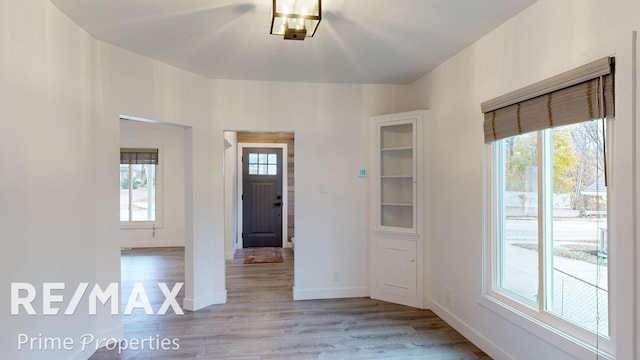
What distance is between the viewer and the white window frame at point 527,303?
1852mm

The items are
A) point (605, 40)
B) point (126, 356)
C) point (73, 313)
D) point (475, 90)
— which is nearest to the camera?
point (605, 40)

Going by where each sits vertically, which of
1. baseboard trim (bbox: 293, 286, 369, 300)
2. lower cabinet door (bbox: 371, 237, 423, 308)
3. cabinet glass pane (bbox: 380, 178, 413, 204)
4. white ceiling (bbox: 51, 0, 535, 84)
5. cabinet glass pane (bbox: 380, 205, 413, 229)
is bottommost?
baseboard trim (bbox: 293, 286, 369, 300)

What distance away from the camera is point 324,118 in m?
4.05

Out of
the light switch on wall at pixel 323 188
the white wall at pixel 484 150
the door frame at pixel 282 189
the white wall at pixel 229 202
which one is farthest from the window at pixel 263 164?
the white wall at pixel 484 150

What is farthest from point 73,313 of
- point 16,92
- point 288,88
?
point 288,88

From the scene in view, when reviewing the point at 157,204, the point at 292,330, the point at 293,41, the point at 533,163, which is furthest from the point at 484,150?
the point at 157,204

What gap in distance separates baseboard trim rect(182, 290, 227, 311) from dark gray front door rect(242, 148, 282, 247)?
116 inches

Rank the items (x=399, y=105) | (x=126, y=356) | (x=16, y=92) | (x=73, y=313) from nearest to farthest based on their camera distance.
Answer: (x=16, y=92)
(x=73, y=313)
(x=126, y=356)
(x=399, y=105)

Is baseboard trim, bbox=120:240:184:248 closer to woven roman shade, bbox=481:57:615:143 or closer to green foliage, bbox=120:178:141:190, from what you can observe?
green foliage, bbox=120:178:141:190

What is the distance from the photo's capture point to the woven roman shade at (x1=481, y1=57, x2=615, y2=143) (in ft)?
5.71

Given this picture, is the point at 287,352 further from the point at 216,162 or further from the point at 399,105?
the point at 399,105

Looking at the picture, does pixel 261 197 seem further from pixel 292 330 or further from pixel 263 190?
pixel 292 330

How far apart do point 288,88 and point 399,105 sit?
1.38 m

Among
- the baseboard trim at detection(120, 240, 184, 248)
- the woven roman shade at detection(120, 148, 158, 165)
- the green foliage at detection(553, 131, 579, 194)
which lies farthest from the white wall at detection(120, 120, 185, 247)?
the green foliage at detection(553, 131, 579, 194)
